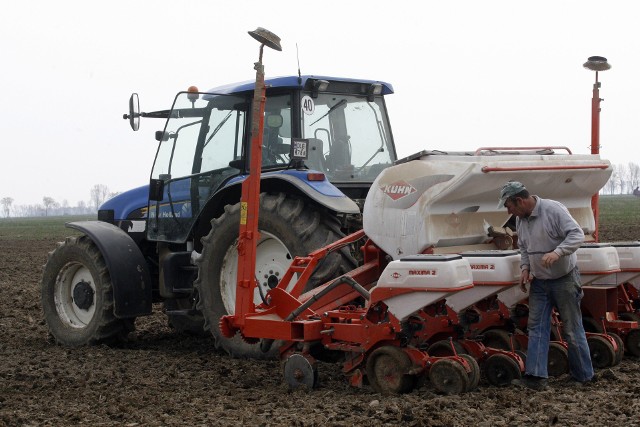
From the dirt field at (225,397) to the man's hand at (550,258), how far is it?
2.62ft

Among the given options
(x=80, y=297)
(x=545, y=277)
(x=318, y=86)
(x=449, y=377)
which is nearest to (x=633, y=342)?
(x=545, y=277)

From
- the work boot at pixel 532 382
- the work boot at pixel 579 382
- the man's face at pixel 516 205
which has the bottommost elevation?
the work boot at pixel 579 382

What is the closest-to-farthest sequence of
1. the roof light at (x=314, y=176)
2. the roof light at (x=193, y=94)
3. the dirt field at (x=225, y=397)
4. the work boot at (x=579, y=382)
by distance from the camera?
the dirt field at (x=225, y=397)
the work boot at (x=579, y=382)
the roof light at (x=314, y=176)
the roof light at (x=193, y=94)

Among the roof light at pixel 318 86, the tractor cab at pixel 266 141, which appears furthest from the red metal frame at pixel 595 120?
the roof light at pixel 318 86

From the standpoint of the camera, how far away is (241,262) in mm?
6926

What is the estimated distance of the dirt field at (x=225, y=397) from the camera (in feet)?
17.4

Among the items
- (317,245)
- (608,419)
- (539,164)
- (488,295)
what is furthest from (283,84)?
(608,419)

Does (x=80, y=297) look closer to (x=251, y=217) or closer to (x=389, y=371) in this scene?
(x=251, y=217)

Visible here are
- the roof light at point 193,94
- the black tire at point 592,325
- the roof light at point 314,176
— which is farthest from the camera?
the roof light at point 193,94

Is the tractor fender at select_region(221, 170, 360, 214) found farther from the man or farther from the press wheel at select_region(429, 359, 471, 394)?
the press wheel at select_region(429, 359, 471, 394)

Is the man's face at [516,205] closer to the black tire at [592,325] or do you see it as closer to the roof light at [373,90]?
the black tire at [592,325]

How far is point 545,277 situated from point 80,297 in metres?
4.76

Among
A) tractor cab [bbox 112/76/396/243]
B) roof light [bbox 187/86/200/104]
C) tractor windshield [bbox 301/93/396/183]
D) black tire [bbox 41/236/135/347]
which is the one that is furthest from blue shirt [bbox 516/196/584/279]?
black tire [bbox 41/236/135/347]

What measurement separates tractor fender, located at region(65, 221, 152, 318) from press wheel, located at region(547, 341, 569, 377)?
381 centimetres
